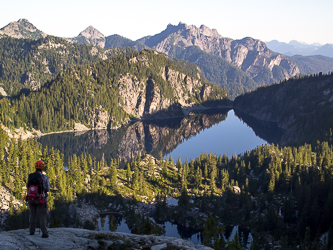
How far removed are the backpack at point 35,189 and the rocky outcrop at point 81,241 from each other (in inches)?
118

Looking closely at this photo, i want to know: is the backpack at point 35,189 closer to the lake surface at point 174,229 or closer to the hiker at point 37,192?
the hiker at point 37,192

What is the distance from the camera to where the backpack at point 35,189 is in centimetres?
2228

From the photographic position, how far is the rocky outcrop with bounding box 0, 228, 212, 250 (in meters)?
22.4

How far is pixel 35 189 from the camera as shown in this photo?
22281mm

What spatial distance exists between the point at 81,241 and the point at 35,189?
6.20 metres

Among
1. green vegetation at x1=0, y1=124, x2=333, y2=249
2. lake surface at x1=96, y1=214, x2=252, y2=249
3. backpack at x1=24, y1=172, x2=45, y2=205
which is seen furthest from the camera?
lake surface at x1=96, y1=214, x2=252, y2=249

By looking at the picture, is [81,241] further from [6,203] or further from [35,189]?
[6,203]

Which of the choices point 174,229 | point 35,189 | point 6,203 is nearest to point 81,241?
point 35,189

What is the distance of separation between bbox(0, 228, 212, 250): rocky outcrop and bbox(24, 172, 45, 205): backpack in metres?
3.01

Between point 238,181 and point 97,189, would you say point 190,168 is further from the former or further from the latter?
point 97,189

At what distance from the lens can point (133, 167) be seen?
125312mm

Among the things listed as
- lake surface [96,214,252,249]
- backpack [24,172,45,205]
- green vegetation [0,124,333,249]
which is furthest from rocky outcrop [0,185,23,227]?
backpack [24,172,45,205]

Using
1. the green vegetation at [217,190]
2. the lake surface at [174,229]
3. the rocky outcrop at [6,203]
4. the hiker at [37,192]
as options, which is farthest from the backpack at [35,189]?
the lake surface at [174,229]

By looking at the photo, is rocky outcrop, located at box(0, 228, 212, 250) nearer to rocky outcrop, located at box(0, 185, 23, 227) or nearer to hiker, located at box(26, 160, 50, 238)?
hiker, located at box(26, 160, 50, 238)
